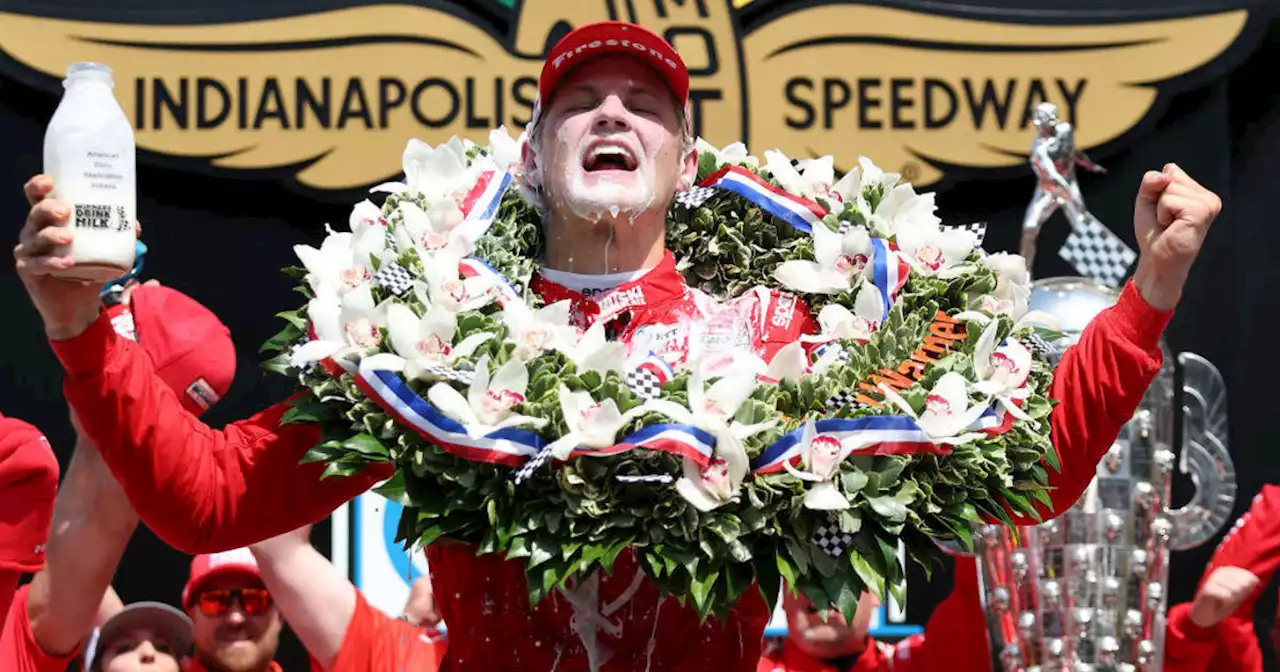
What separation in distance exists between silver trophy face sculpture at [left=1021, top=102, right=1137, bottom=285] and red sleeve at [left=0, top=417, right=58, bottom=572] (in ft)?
8.91

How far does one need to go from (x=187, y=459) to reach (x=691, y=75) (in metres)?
3.54

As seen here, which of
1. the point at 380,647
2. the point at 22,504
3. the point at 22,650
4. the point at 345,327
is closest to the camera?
the point at 345,327

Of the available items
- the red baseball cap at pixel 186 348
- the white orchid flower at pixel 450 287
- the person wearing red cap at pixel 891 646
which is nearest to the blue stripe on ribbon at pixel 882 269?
the white orchid flower at pixel 450 287

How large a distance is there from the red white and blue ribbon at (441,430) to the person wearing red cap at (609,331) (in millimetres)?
117

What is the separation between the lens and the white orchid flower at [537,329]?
238 centimetres

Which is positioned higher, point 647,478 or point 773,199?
point 773,199

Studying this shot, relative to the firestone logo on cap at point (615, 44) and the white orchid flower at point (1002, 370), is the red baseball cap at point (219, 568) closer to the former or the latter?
the firestone logo on cap at point (615, 44)

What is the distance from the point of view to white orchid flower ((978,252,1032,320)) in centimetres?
265

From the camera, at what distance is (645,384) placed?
7.64ft

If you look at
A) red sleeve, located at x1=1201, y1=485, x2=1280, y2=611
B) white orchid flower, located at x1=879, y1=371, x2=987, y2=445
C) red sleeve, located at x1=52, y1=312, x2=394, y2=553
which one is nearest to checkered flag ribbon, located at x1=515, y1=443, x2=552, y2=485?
red sleeve, located at x1=52, y1=312, x2=394, y2=553

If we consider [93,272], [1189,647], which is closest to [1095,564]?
[1189,647]

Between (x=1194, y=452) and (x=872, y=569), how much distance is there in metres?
2.72

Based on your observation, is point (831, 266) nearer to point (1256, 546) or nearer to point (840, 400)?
point (840, 400)

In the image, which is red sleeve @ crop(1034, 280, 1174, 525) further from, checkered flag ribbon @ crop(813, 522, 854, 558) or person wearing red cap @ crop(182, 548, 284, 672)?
person wearing red cap @ crop(182, 548, 284, 672)
